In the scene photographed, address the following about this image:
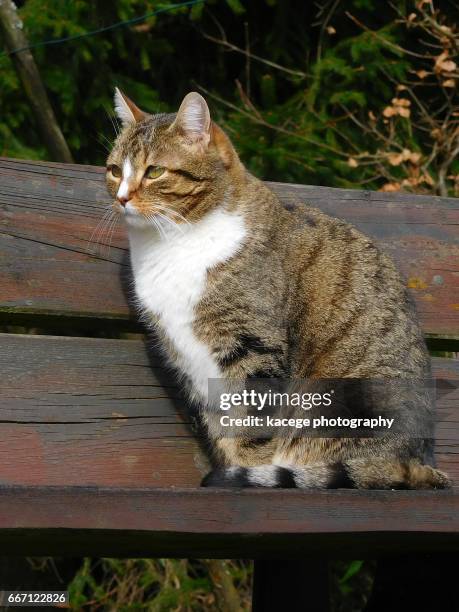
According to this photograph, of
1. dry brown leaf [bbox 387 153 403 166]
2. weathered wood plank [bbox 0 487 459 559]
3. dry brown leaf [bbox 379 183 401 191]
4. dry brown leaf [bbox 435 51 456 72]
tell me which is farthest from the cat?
dry brown leaf [bbox 435 51 456 72]

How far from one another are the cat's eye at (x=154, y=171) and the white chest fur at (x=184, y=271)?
16 cm

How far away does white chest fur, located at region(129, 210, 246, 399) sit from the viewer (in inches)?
98.5

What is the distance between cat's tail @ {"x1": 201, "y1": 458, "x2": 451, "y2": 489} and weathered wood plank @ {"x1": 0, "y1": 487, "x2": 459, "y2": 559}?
0.16m

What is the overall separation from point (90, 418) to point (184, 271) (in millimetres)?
502

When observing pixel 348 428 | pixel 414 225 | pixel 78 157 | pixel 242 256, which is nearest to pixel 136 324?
pixel 242 256

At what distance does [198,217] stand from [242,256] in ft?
0.65

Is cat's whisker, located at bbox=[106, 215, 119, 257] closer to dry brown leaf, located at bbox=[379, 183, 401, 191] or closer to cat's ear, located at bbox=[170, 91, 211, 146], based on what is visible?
cat's ear, located at bbox=[170, 91, 211, 146]

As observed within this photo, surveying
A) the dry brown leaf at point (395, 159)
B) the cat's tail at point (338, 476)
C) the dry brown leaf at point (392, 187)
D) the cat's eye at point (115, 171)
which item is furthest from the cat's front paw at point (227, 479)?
the dry brown leaf at point (395, 159)

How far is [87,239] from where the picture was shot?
8.78ft

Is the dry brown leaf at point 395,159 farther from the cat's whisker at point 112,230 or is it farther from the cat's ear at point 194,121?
the cat's whisker at point 112,230

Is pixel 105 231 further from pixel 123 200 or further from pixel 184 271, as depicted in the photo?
pixel 184 271

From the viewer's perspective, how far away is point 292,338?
252cm

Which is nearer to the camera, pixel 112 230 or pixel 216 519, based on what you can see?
pixel 216 519

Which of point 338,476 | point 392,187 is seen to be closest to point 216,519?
point 338,476
